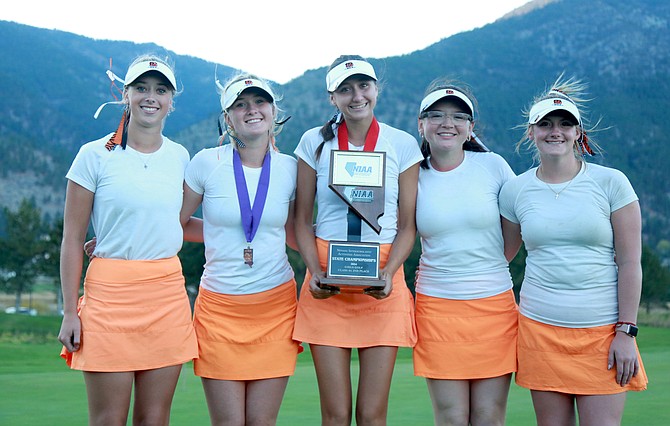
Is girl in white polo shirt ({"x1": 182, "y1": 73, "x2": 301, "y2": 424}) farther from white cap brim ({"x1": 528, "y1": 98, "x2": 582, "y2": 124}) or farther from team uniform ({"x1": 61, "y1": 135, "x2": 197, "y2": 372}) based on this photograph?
white cap brim ({"x1": 528, "y1": 98, "x2": 582, "y2": 124})

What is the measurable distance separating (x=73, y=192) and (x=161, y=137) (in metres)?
0.58

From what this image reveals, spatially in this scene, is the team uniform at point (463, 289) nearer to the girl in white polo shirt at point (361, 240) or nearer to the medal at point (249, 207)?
the girl in white polo shirt at point (361, 240)

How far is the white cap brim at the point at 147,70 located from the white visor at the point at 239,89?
33cm

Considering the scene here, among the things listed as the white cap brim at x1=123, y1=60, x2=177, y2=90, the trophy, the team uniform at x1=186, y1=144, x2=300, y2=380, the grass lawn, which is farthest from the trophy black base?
the grass lawn

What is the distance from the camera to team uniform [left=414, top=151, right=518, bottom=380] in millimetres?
4691

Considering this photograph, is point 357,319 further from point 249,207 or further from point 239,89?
point 239,89

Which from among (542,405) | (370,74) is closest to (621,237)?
(542,405)

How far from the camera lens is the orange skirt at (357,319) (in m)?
4.65

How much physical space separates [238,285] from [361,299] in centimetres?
70

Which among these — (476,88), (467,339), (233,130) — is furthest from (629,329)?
(476,88)

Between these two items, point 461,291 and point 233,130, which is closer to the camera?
point 461,291

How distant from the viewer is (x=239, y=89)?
476 centimetres

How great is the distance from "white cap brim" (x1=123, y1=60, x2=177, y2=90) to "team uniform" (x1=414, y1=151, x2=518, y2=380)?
5.17ft

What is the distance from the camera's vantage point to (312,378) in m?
9.48
